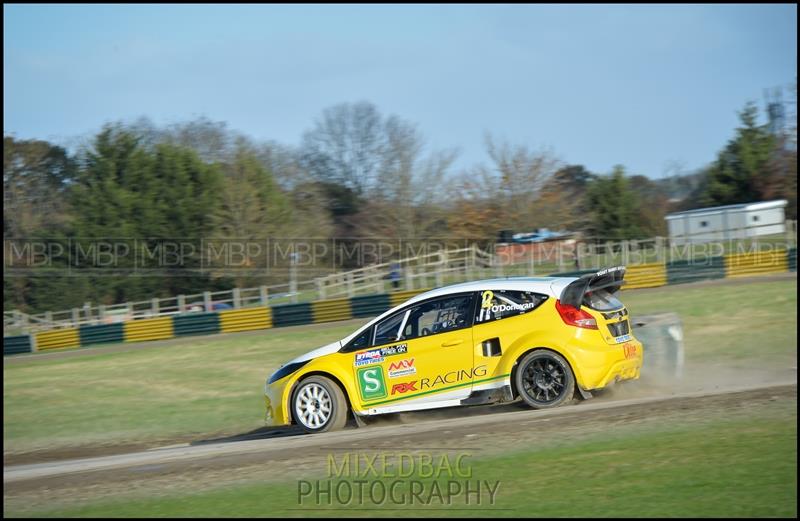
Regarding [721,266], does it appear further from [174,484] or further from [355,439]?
[174,484]

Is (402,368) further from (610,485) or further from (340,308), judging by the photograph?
(340,308)

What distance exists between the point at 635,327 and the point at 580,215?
38.5 meters

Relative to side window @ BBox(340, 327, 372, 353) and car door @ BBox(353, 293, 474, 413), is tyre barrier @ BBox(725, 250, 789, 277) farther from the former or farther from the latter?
side window @ BBox(340, 327, 372, 353)

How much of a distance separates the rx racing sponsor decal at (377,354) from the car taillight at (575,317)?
179 centimetres

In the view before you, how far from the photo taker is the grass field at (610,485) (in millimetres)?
5371

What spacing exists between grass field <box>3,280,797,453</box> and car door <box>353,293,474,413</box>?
326 cm

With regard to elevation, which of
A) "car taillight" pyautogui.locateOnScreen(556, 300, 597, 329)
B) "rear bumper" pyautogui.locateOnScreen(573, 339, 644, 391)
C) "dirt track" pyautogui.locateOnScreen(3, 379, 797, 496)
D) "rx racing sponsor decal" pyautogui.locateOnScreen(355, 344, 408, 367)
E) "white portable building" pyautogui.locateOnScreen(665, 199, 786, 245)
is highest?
"white portable building" pyautogui.locateOnScreen(665, 199, 786, 245)

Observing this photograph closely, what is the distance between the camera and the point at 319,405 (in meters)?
9.78

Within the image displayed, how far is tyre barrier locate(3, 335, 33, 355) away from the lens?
2992cm

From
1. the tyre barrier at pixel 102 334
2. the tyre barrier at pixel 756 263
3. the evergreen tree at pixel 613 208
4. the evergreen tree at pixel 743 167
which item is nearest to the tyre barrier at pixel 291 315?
the tyre barrier at pixel 102 334

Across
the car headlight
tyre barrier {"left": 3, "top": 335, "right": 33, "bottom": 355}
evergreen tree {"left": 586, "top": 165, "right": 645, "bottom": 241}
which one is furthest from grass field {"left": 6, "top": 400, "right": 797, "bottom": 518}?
evergreen tree {"left": 586, "top": 165, "right": 645, "bottom": 241}

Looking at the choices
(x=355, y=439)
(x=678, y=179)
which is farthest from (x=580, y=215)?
(x=355, y=439)

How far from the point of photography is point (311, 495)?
6.30 m

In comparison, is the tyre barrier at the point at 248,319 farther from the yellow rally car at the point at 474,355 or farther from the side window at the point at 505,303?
the side window at the point at 505,303
